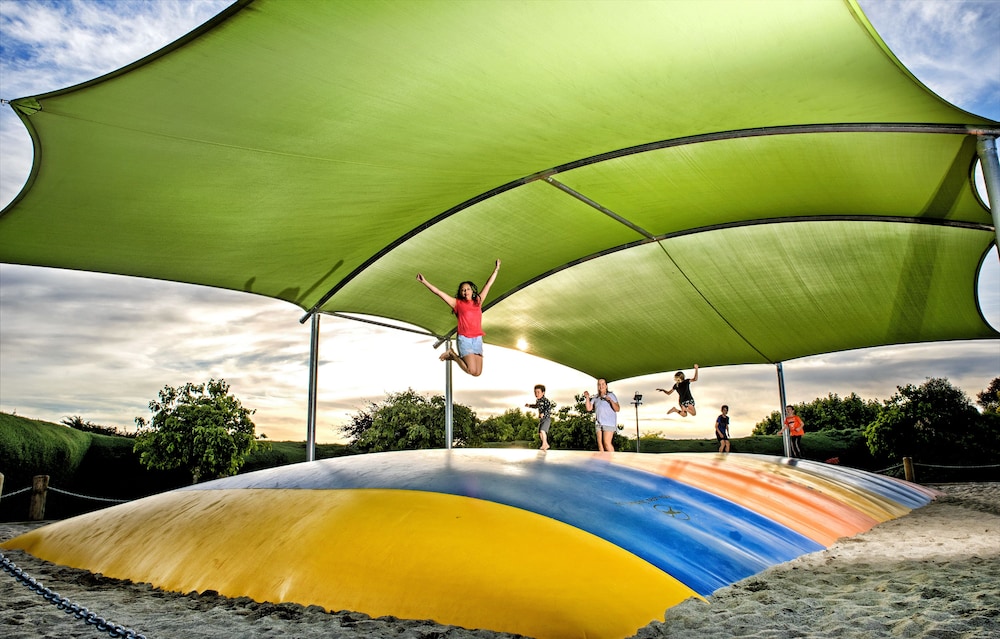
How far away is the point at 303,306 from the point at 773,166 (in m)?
6.64

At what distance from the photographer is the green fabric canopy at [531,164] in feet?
12.8

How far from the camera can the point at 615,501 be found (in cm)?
418

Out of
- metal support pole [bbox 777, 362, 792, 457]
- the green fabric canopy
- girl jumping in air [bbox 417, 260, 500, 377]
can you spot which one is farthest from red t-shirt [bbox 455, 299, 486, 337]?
metal support pole [bbox 777, 362, 792, 457]

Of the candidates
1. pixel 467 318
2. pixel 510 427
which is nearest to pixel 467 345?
pixel 467 318

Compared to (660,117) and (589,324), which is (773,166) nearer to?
(660,117)

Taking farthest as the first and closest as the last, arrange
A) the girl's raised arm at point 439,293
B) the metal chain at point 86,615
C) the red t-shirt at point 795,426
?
the red t-shirt at point 795,426
the girl's raised arm at point 439,293
the metal chain at point 86,615

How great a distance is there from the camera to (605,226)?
8211 mm

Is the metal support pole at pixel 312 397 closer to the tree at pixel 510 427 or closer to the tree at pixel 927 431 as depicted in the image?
the tree at pixel 510 427

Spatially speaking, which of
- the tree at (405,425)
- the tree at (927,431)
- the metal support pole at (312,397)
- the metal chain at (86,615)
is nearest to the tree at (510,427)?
the tree at (405,425)

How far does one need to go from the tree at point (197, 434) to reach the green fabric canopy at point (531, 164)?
358cm

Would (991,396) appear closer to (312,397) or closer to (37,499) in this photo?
(312,397)

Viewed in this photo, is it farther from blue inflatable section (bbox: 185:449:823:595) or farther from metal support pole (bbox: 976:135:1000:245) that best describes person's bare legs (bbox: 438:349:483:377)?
metal support pole (bbox: 976:135:1000:245)

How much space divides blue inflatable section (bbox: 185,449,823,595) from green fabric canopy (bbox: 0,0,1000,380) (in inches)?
107

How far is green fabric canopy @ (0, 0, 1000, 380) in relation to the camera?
3.90m
